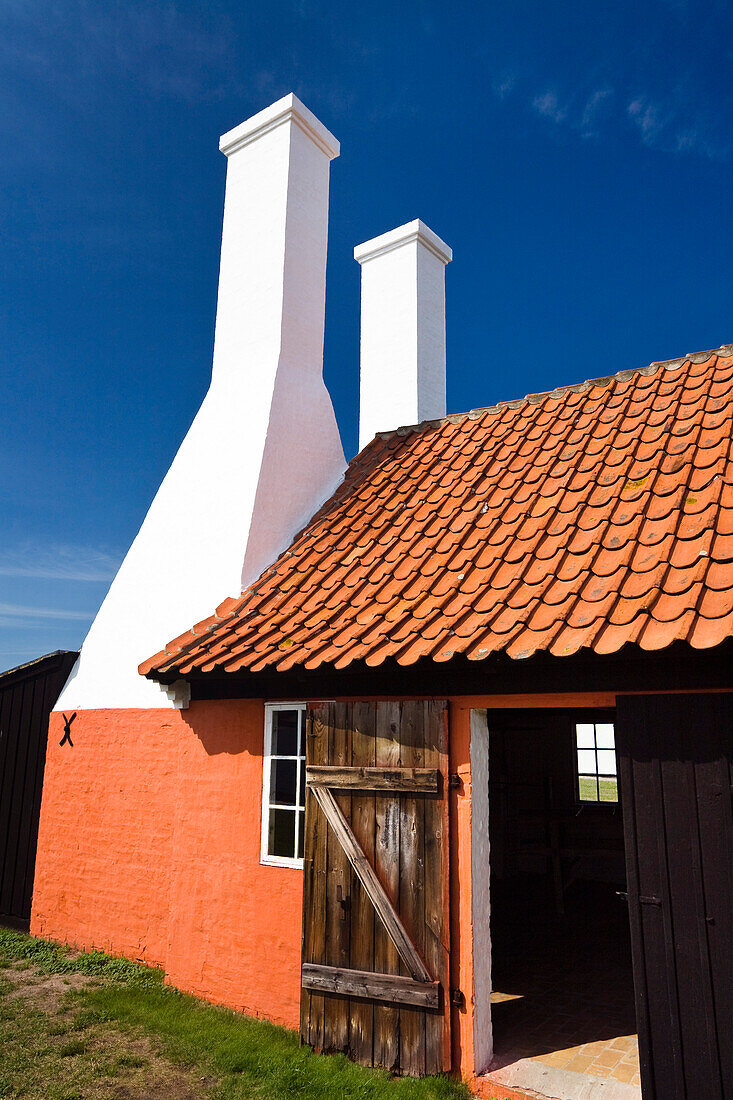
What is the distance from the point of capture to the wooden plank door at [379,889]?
16.8 ft

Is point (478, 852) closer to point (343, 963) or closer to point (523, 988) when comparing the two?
point (343, 963)

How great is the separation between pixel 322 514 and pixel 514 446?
2.39 m

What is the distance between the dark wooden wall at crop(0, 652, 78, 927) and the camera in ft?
28.7

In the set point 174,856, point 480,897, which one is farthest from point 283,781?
point 480,897

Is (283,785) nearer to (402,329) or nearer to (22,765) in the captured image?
(22,765)

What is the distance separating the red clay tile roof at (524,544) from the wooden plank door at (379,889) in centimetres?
72

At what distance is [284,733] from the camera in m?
6.70

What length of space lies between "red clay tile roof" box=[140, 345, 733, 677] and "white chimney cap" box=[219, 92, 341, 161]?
4.49m

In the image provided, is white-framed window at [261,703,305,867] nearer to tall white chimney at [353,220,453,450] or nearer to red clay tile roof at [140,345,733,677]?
red clay tile roof at [140,345,733,677]

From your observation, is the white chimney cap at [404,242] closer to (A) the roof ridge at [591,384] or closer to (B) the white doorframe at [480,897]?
(A) the roof ridge at [591,384]

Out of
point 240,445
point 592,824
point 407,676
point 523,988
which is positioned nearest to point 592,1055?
point 523,988

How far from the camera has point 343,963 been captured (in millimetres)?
5465

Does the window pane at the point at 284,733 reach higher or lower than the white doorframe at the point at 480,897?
higher

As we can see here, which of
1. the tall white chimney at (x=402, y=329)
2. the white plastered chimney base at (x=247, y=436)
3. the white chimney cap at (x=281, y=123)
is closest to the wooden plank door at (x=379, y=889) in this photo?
the white plastered chimney base at (x=247, y=436)
